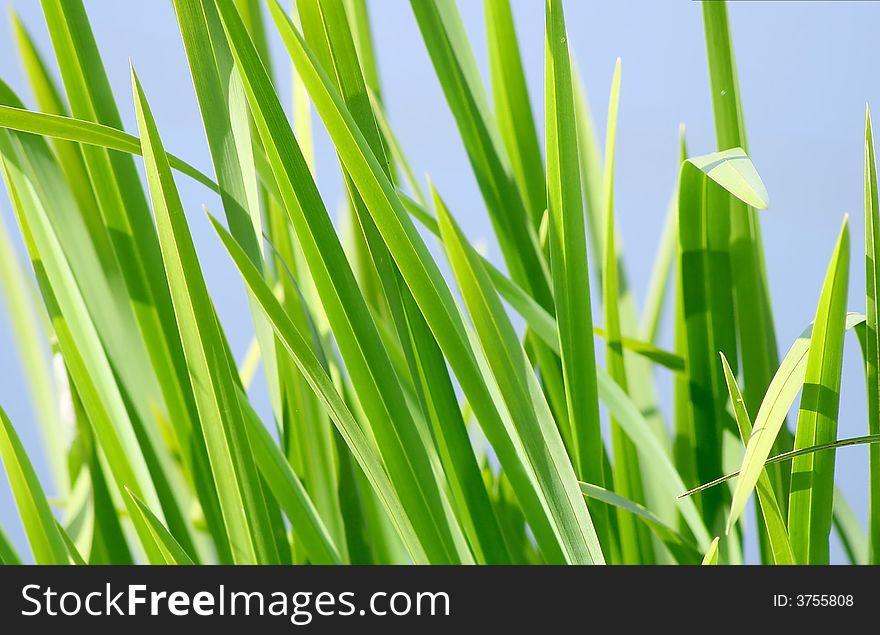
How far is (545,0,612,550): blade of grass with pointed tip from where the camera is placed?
144 mm

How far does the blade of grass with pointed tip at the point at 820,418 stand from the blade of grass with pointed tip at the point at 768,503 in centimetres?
2

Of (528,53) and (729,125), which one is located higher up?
(528,53)

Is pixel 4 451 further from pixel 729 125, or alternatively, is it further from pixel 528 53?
pixel 528 53

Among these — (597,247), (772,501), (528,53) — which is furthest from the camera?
(528,53)

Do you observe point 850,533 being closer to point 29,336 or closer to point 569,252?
point 569,252

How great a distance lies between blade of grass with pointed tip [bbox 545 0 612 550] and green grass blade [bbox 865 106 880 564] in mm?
57

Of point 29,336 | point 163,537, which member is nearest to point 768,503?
point 163,537

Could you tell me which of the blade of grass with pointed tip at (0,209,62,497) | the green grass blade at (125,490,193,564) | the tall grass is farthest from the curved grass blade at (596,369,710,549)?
the blade of grass with pointed tip at (0,209,62,497)

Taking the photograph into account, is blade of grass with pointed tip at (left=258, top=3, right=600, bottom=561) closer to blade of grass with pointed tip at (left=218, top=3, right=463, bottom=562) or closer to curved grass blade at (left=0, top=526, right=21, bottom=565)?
blade of grass with pointed tip at (left=218, top=3, right=463, bottom=562)

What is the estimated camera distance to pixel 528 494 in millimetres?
160

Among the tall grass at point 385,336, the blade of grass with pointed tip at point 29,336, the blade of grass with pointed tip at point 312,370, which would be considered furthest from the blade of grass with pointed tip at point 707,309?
the blade of grass with pointed tip at point 29,336

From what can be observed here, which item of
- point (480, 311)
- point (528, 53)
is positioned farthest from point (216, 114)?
point (528, 53)
